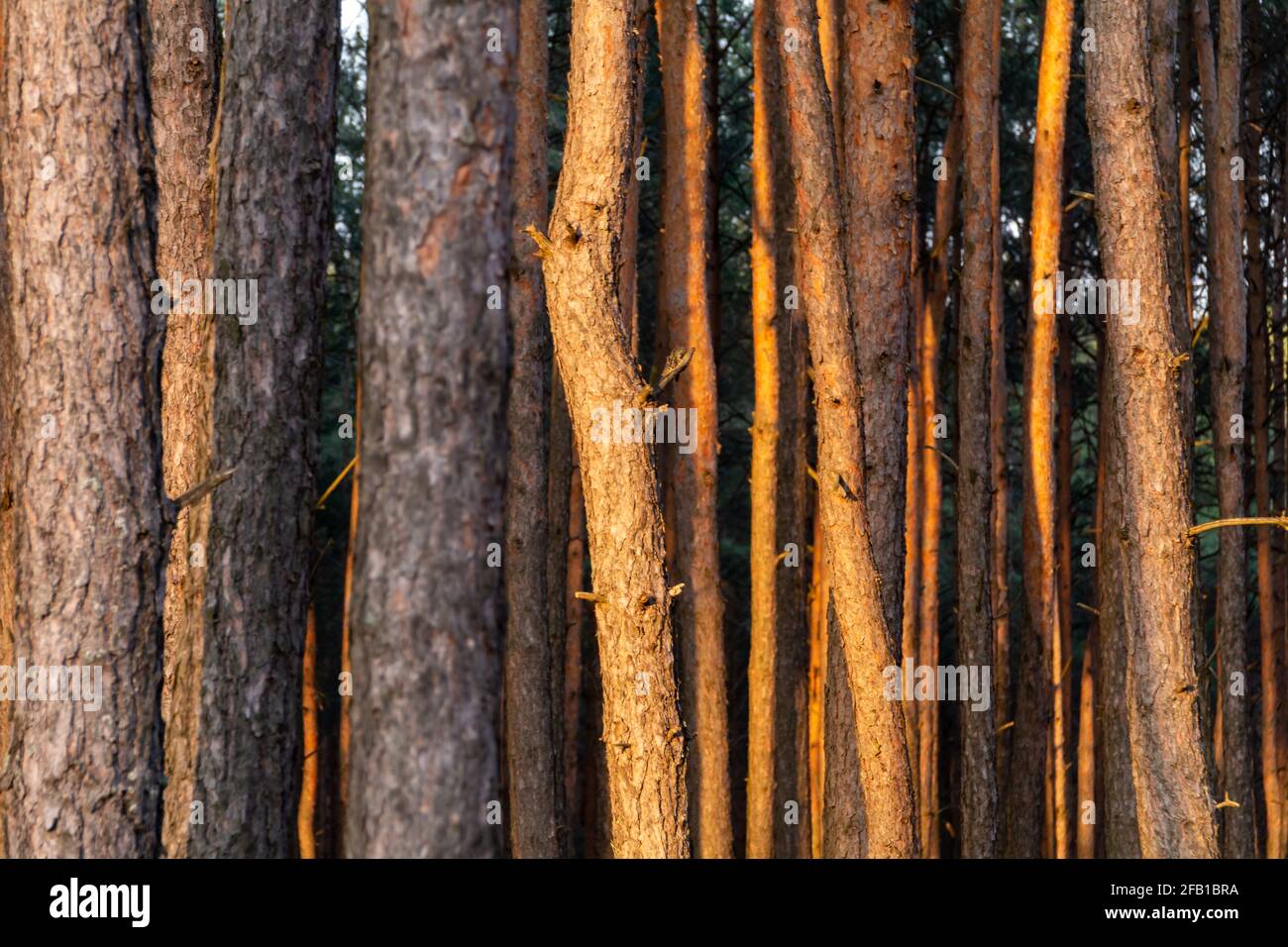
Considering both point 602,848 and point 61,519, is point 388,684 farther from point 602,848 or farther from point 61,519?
point 602,848

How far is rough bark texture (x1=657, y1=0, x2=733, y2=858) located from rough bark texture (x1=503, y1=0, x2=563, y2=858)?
1233 millimetres

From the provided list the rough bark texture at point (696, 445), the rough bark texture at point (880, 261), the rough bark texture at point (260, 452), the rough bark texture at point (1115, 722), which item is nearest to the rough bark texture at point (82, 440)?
the rough bark texture at point (260, 452)

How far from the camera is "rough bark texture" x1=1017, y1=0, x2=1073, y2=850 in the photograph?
34.8 ft

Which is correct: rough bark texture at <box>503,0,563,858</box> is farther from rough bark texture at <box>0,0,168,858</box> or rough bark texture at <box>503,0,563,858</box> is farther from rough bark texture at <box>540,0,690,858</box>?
rough bark texture at <box>0,0,168,858</box>

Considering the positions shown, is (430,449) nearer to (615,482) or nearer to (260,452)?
(615,482)

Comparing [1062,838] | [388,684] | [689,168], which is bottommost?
[1062,838]

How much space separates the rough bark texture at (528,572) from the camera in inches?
323

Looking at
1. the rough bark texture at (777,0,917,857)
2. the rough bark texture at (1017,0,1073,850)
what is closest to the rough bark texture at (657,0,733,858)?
the rough bark texture at (777,0,917,857)

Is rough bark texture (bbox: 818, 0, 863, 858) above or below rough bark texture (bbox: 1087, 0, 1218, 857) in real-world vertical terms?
below

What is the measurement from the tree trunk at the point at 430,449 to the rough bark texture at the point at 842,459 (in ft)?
12.0

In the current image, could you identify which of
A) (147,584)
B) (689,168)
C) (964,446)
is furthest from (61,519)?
(964,446)

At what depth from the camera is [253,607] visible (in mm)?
5945

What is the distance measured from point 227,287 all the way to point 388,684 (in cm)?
313
